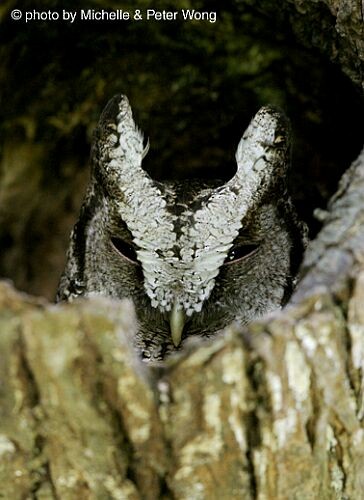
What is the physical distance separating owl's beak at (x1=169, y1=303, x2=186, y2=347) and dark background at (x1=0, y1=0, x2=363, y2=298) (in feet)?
2.52

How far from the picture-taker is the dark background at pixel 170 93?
7.73 ft

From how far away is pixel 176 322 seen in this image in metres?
1.83

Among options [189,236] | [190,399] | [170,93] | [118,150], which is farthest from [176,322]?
[170,93]

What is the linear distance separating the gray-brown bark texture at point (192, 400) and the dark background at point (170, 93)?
45.6 inches

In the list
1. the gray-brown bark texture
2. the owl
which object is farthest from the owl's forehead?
the gray-brown bark texture

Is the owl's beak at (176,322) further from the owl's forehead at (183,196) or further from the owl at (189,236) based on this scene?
the owl's forehead at (183,196)

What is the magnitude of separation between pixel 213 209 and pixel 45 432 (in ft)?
2.44

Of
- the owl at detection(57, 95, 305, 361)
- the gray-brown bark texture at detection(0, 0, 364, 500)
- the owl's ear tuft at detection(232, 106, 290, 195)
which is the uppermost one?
the owl's ear tuft at detection(232, 106, 290, 195)

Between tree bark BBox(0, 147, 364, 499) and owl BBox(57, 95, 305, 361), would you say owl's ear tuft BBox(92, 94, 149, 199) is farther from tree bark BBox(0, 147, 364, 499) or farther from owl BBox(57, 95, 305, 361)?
tree bark BBox(0, 147, 364, 499)

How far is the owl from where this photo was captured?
182cm

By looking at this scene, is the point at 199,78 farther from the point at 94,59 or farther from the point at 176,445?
the point at 176,445

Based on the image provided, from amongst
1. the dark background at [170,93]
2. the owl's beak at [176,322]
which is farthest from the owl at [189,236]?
the dark background at [170,93]

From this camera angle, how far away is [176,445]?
124 cm

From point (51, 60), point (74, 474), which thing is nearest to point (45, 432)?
point (74, 474)
